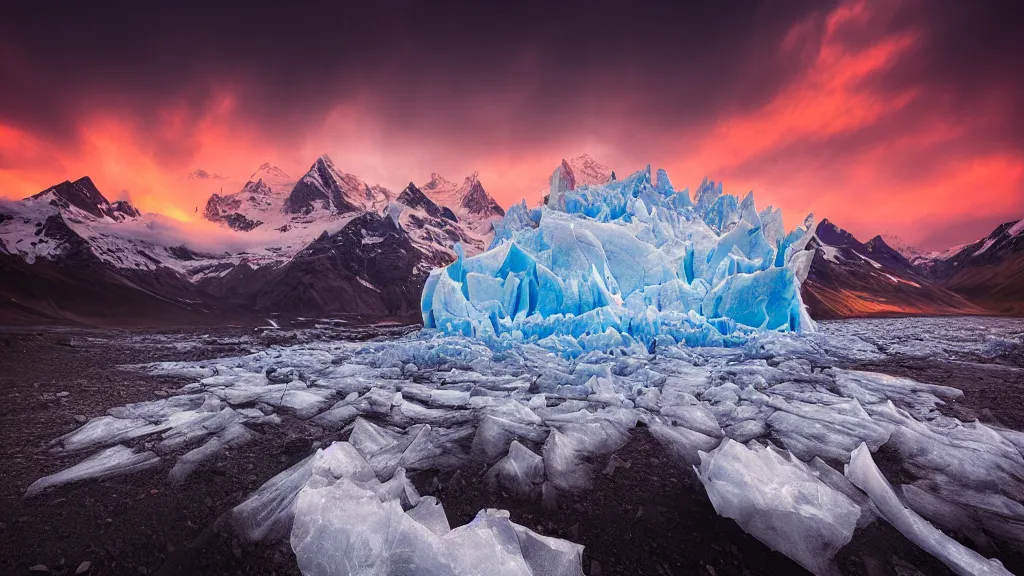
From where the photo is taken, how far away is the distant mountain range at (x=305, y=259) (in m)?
53.1

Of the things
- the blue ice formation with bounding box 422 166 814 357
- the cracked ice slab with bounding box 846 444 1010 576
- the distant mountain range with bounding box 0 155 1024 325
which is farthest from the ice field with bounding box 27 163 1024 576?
the distant mountain range with bounding box 0 155 1024 325

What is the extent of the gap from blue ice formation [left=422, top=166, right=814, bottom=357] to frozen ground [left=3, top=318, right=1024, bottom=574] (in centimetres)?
705

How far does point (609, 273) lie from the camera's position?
55.9 feet

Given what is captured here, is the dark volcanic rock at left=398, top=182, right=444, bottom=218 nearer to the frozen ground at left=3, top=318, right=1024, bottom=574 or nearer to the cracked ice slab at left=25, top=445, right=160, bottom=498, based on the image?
the frozen ground at left=3, top=318, right=1024, bottom=574

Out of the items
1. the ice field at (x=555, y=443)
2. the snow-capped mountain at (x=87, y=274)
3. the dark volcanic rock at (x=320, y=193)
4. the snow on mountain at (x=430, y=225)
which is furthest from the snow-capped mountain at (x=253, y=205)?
the ice field at (x=555, y=443)

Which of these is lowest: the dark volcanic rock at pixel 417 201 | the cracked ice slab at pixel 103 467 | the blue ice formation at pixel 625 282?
the cracked ice slab at pixel 103 467

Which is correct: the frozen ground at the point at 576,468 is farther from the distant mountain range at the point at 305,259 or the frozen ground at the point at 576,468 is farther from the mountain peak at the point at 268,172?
the mountain peak at the point at 268,172

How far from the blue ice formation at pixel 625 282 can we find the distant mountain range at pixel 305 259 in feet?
15.1

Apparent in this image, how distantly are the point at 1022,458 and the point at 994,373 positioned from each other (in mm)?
6993

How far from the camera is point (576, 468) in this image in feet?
11.9

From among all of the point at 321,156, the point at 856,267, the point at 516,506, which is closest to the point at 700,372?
the point at 516,506

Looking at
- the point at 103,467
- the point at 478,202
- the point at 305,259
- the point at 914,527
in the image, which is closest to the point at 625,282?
the point at 914,527

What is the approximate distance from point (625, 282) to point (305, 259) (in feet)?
296

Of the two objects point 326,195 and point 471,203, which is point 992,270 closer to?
point 471,203
